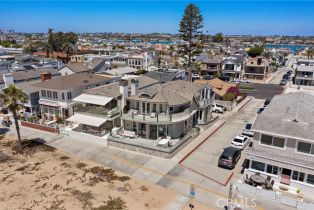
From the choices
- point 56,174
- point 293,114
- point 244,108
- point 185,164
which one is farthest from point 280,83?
point 56,174

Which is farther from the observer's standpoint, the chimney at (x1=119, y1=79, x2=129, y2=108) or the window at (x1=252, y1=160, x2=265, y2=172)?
the chimney at (x1=119, y1=79, x2=129, y2=108)

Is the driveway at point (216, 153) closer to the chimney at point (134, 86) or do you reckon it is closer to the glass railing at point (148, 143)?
the glass railing at point (148, 143)

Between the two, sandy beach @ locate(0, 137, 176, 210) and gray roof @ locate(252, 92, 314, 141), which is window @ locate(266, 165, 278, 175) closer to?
gray roof @ locate(252, 92, 314, 141)

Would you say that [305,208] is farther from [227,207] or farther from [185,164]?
[185,164]

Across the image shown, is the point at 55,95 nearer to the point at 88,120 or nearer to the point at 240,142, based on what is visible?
the point at 88,120

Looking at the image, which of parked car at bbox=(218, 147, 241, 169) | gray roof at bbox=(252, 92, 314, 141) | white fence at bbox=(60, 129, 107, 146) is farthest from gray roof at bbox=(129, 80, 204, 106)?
gray roof at bbox=(252, 92, 314, 141)

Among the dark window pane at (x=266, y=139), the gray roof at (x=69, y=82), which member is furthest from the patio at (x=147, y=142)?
the gray roof at (x=69, y=82)
